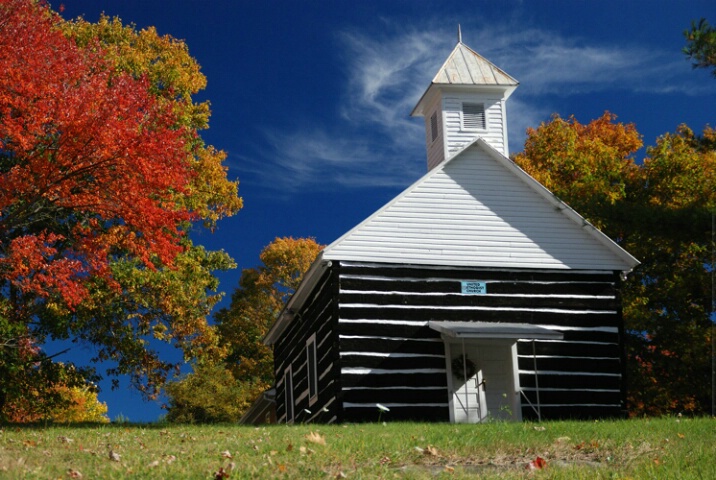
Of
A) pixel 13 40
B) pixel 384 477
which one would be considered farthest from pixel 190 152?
pixel 384 477

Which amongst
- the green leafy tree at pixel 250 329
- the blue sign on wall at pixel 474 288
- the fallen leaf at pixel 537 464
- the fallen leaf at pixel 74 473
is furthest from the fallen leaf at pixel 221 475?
the green leafy tree at pixel 250 329

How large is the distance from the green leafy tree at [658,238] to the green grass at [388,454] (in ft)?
36.7

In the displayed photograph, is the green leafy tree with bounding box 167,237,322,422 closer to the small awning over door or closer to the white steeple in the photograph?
the white steeple

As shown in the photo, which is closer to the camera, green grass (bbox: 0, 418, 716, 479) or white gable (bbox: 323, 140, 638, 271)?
green grass (bbox: 0, 418, 716, 479)

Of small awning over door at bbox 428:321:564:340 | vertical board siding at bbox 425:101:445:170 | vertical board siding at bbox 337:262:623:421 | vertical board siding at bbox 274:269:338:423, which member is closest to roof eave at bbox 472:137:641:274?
vertical board siding at bbox 337:262:623:421

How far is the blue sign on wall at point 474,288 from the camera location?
2022cm

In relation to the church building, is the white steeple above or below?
above

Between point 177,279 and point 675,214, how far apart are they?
42.1 feet

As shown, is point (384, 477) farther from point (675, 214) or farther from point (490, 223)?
point (675, 214)

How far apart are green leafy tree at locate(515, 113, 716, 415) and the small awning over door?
5.53 m

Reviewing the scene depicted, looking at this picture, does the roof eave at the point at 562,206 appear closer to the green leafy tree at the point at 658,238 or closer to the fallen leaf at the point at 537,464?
the green leafy tree at the point at 658,238

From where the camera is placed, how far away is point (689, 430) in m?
12.6

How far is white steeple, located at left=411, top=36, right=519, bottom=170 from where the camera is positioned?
75.5 ft

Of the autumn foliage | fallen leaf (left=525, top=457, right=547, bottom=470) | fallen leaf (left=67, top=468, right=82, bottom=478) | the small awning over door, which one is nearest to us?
fallen leaf (left=67, top=468, right=82, bottom=478)
